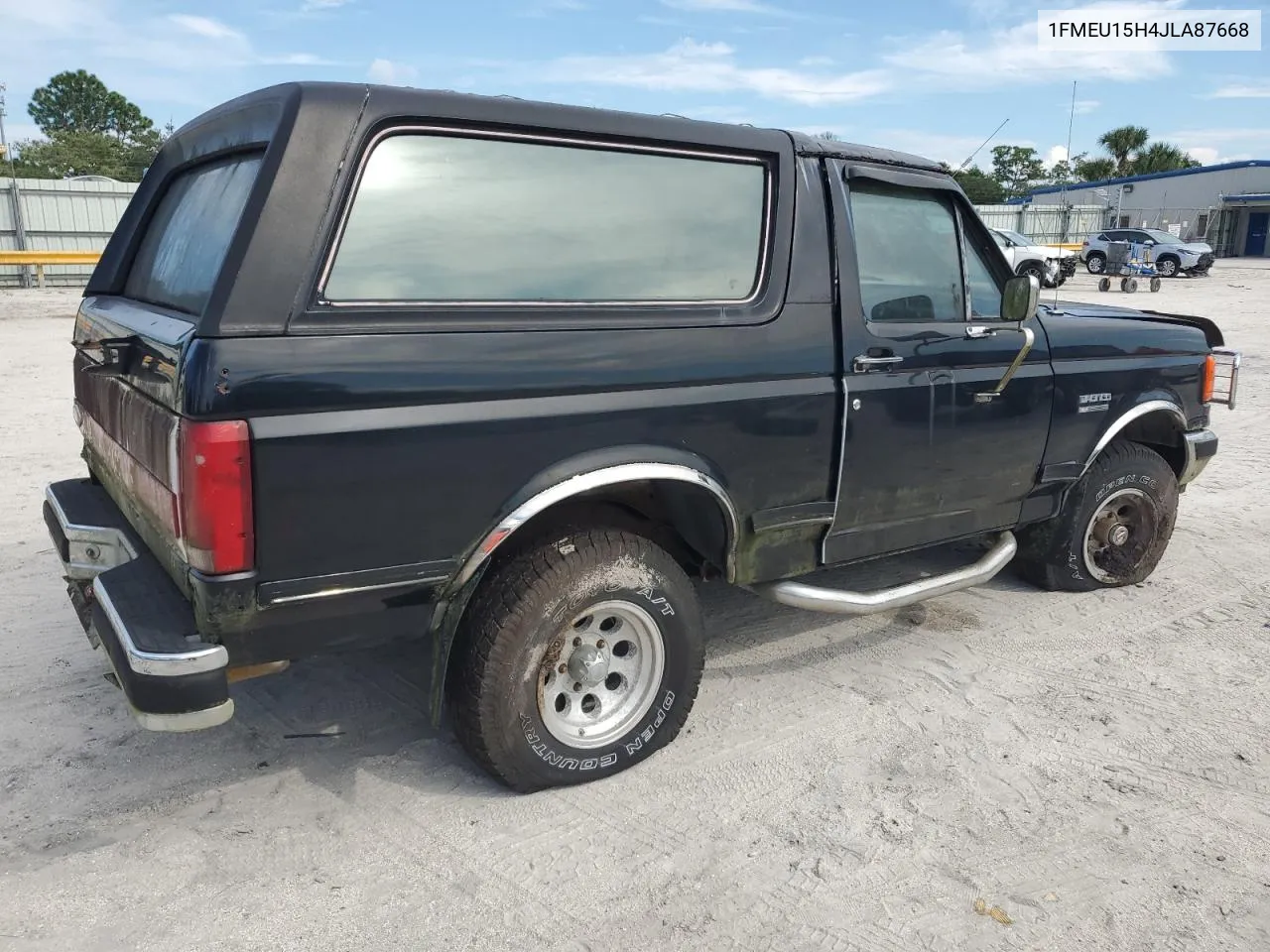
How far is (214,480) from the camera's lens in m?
2.43

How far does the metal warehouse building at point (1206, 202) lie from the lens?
43.5 m

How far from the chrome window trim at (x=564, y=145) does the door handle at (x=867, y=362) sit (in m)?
0.45

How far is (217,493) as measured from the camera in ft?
8.00

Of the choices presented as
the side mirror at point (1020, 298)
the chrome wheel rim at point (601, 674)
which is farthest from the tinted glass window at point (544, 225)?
the side mirror at point (1020, 298)

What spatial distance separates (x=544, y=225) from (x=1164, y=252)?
3245 cm

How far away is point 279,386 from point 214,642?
70 centimetres

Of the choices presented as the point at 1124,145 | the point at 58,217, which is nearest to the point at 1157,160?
the point at 1124,145

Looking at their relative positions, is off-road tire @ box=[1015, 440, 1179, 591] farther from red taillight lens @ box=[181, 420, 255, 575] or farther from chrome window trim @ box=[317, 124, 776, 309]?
red taillight lens @ box=[181, 420, 255, 575]

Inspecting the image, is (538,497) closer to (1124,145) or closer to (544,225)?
(544,225)

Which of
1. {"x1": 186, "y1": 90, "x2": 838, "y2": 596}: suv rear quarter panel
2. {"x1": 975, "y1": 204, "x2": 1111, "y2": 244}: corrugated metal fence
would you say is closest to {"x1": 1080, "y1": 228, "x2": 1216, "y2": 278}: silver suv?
{"x1": 975, "y1": 204, "x2": 1111, "y2": 244}: corrugated metal fence

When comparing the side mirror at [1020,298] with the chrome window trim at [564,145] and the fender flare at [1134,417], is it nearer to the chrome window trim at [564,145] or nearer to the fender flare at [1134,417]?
the fender flare at [1134,417]

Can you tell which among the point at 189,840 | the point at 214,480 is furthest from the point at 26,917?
the point at 214,480

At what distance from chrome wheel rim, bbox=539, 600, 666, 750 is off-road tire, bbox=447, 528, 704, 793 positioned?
0.6 inches

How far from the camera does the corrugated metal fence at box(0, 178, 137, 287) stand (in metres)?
24.6
